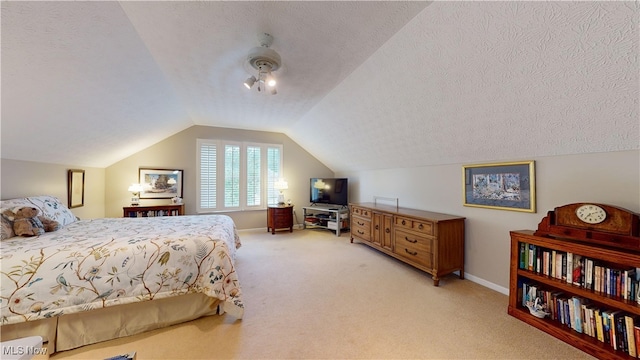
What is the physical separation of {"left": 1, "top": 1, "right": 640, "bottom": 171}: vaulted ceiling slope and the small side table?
272 cm

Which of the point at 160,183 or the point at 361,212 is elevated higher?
the point at 160,183

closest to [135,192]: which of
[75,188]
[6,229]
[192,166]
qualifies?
[75,188]

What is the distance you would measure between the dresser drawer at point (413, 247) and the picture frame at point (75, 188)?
191 inches

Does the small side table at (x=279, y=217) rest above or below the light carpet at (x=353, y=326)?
above

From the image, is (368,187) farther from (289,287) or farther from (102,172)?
(102,172)

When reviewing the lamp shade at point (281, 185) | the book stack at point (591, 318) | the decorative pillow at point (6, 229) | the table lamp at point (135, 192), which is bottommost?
the book stack at point (591, 318)

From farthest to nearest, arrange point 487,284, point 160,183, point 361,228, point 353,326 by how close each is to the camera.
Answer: point 160,183
point 361,228
point 487,284
point 353,326

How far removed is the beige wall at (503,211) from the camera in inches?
71.1

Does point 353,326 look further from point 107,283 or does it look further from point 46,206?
point 46,206

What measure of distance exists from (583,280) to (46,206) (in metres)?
5.14

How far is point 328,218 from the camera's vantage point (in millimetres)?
5496

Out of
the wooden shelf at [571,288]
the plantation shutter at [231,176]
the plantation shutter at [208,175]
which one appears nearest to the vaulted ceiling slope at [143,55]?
the plantation shutter at [208,175]

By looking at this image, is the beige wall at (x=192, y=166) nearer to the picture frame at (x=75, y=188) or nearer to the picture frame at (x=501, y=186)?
the picture frame at (x=75, y=188)

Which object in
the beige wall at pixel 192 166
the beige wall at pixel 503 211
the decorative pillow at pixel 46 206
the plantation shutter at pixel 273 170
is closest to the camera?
the beige wall at pixel 503 211
